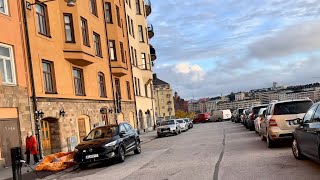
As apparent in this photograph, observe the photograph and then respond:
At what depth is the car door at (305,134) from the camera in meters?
9.64

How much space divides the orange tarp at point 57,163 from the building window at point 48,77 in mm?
6188

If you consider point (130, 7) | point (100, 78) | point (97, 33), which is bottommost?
point (100, 78)

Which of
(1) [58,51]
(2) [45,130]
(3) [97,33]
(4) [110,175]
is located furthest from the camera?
(3) [97,33]

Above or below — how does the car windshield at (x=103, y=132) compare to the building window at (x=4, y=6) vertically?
below

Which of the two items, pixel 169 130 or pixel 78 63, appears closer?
pixel 78 63

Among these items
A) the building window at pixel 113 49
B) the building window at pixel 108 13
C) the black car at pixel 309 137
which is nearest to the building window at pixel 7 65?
the black car at pixel 309 137

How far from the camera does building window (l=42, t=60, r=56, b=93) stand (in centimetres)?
2202

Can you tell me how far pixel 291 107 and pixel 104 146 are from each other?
677 centimetres

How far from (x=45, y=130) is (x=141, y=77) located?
2565 centimetres

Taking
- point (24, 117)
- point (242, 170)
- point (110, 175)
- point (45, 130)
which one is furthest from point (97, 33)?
point (242, 170)

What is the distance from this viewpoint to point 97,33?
31.2 m

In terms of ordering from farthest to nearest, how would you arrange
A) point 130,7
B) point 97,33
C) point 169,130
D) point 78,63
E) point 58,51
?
point 130,7
point 169,130
point 97,33
point 78,63
point 58,51

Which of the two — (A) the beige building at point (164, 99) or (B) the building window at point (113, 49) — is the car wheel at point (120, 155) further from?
(A) the beige building at point (164, 99)

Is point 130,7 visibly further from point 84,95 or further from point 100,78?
point 84,95
